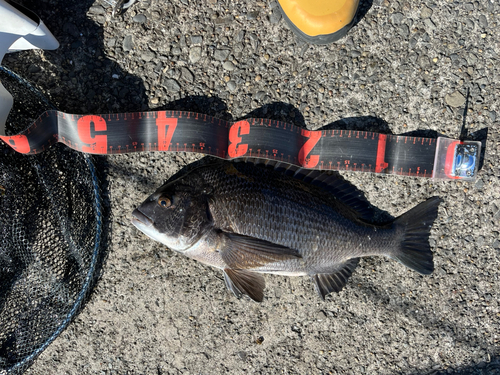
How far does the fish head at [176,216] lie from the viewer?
2297mm

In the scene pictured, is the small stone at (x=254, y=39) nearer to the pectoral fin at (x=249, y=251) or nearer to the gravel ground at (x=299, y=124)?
the gravel ground at (x=299, y=124)

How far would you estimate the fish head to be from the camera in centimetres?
230

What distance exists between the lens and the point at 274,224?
7.73ft

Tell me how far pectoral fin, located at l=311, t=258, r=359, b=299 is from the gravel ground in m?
0.20

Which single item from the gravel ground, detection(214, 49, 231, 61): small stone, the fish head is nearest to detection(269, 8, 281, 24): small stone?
the gravel ground

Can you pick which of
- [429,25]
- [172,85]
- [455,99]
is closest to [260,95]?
[172,85]

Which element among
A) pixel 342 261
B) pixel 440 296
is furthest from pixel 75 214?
pixel 440 296

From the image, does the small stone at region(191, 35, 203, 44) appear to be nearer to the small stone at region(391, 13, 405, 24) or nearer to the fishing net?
the fishing net

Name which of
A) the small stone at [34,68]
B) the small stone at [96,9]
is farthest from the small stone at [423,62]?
the small stone at [34,68]

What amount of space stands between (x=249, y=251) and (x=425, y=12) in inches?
89.2

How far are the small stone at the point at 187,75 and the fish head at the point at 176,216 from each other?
2.96ft

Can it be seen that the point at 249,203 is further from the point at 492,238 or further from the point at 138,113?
the point at 492,238

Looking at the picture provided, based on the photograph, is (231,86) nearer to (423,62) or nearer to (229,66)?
(229,66)

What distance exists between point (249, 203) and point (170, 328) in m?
1.39
